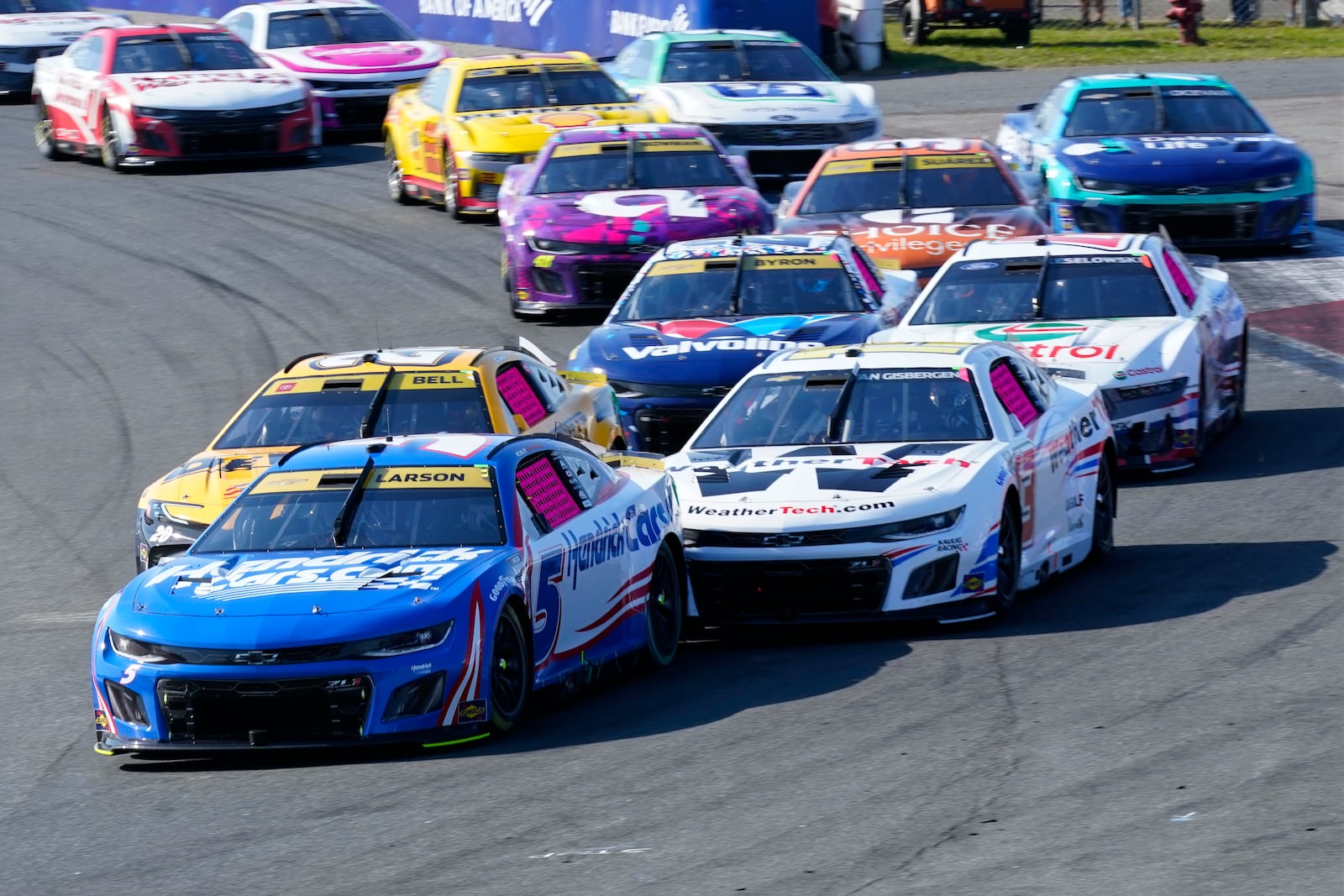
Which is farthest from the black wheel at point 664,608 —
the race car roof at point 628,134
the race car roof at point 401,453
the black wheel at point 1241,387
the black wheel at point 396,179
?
the black wheel at point 396,179

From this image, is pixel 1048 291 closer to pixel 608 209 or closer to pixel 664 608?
pixel 608 209

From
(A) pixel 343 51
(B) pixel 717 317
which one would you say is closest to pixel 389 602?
(B) pixel 717 317

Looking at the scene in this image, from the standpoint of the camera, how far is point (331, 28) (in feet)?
92.0

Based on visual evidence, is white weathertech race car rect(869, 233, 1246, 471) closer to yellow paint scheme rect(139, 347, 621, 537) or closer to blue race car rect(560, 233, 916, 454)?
blue race car rect(560, 233, 916, 454)

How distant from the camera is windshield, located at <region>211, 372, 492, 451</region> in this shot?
39.7 ft

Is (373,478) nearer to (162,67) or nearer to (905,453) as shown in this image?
(905,453)

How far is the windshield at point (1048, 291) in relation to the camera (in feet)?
49.6

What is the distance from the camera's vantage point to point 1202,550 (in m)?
12.2

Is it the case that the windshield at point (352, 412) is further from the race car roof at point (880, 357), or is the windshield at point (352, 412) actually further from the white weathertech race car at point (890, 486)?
the race car roof at point (880, 357)

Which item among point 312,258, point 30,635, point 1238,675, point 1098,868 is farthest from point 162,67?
point 1098,868

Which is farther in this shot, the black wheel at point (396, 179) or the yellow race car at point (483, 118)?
the black wheel at point (396, 179)

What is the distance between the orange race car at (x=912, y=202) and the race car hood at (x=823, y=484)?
281 inches

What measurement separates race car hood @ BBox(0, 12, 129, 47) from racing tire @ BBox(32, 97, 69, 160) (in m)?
3.40

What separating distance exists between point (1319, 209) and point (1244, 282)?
3387 mm
